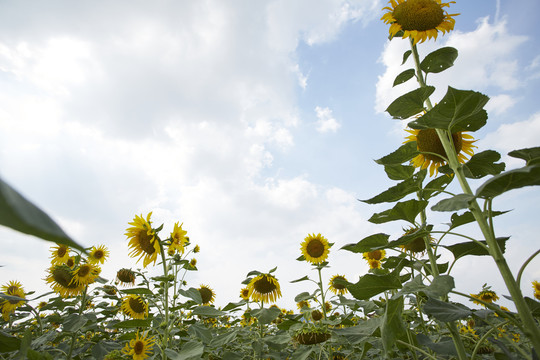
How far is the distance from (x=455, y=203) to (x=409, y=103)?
705 mm

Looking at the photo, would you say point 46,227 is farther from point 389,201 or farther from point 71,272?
point 71,272

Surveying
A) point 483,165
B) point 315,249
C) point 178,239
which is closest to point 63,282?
point 178,239

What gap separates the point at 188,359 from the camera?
198cm

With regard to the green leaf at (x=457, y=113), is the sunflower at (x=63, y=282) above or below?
above

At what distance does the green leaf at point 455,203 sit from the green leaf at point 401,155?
1.87 ft

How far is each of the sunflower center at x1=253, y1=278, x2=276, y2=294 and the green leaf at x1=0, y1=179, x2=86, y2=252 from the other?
3995mm

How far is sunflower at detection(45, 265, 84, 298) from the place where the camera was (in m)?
3.78

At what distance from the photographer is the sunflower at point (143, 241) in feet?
9.40

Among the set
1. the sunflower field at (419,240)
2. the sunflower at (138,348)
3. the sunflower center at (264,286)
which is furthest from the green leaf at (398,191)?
the sunflower center at (264,286)

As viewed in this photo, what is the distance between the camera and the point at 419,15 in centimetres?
204

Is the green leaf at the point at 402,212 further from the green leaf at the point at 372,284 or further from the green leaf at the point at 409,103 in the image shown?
the green leaf at the point at 409,103

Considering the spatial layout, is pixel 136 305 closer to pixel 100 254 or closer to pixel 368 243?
pixel 100 254

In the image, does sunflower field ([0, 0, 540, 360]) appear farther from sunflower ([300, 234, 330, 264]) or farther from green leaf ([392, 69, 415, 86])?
sunflower ([300, 234, 330, 264])

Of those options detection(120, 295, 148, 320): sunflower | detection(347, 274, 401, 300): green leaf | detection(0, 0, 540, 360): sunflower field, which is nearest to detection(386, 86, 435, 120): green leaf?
detection(0, 0, 540, 360): sunflower field
